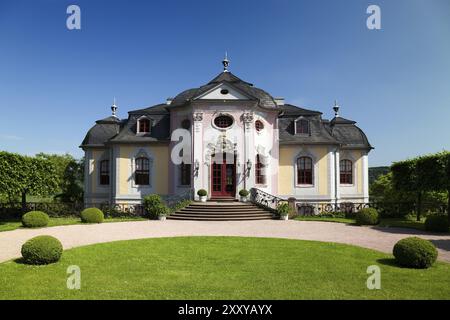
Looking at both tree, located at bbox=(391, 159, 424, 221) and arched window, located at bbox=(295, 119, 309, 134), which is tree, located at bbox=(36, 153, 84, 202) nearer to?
arched window, located at bbox=(295, 119, 309, 134)

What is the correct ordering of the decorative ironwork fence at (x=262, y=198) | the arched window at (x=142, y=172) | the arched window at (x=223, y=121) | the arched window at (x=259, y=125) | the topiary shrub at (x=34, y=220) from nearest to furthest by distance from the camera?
the topiary shrub at (x=34, y=220), the decorative ironwork fence at (x=262, y=198), the arched window at (x=223, y=121), the arched window at (x=259, y=125), the arched window at (x=142, y=172)

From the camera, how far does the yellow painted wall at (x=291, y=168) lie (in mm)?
25047

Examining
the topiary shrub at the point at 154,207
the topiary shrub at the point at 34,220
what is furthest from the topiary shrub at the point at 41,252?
Answer: the topiary shrub at the point at 154,207

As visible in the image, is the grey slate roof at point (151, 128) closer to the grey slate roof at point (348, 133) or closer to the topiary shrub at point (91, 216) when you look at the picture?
the topiary shrub at point (91, 216)

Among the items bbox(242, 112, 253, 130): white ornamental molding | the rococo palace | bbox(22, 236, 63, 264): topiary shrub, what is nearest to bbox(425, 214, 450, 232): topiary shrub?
the rococo palace

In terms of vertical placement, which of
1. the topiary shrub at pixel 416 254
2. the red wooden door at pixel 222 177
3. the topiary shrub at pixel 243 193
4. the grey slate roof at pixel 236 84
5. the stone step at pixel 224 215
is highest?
the grey slate roof at pixel 236 84

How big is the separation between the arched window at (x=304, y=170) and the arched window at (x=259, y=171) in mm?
3330

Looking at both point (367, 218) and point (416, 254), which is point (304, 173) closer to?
point (367, 218)

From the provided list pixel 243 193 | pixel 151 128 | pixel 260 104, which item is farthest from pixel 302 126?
pixel 151 128

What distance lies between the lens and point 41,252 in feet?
28.1

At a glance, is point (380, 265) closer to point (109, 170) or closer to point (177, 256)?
point (177, 256)

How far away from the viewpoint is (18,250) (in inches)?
419
